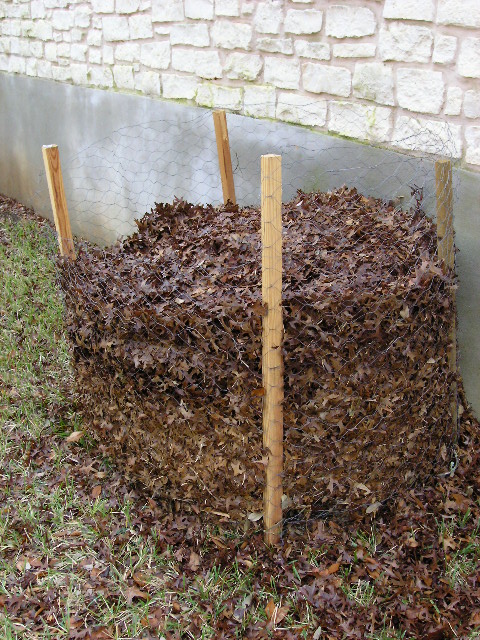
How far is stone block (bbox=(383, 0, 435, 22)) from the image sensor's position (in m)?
3.28

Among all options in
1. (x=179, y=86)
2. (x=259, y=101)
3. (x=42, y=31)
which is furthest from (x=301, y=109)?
(x=42, y=31)

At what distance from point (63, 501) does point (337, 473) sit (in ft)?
4.85

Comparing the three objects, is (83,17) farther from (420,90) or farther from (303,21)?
(420,90)

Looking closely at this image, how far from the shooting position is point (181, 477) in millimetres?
3164

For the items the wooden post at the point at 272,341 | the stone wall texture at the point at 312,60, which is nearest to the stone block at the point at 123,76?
the stone wall texture at the point at 312,60

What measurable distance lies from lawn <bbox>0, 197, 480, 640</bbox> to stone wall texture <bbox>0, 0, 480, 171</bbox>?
1.67 metres

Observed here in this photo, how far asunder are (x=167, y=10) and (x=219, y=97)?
83 centimetres

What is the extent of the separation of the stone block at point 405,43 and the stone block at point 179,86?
174 cm

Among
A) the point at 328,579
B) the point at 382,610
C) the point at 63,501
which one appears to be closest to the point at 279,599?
the point at 328,579

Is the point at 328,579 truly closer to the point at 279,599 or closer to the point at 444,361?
the point at 279,599

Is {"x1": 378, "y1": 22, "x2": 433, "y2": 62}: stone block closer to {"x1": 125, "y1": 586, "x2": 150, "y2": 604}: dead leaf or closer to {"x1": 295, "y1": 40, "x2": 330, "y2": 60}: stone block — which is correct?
{"x1": 295, "y1": 40, "x2": 330, "y2": 60}: stone block

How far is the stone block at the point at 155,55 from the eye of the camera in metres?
5.03

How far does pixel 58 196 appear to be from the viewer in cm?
353

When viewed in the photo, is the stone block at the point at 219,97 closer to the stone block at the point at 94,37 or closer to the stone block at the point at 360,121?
the stone block at the point at 360,121
